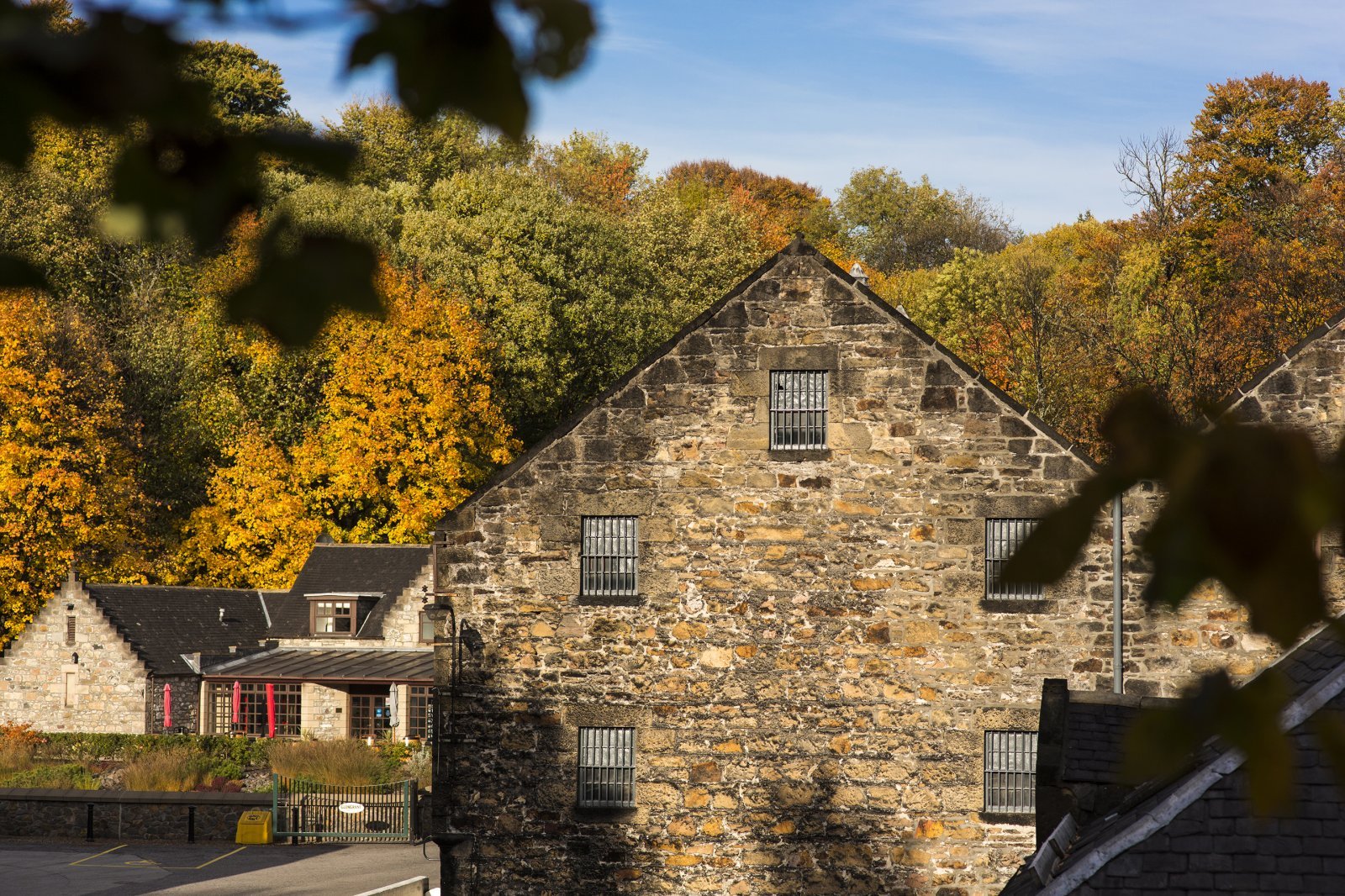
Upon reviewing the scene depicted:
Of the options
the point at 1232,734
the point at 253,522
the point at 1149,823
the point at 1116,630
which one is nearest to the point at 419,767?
the point at 253,522

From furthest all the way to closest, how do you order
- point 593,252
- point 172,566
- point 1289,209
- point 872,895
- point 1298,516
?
point 593,252
point 172,566
point 1289,209
point 872,895
point 1298,516

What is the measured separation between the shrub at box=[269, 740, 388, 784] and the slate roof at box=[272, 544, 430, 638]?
9.23 m

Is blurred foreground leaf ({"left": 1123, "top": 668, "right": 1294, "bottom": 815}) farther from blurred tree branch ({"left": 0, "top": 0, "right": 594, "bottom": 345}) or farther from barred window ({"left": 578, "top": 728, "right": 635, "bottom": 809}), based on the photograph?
barred window ({"left": 578, "top": 728, "right": 635, "bottom": 809})

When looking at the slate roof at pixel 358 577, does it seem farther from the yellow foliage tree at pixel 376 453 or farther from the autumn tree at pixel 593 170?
the autumn tree at pixel 593 170

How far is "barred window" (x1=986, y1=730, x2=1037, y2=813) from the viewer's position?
60.7 feet

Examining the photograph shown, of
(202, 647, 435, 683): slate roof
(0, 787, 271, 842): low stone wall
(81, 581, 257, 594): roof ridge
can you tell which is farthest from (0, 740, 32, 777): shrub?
(202, 647, 435, 683): slate roof

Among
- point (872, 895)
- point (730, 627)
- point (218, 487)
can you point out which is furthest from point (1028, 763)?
point (218, 487)

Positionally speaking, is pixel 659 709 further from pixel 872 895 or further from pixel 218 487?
pixel 218 487

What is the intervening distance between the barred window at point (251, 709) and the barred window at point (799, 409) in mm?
28990

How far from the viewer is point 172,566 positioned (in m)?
50.0

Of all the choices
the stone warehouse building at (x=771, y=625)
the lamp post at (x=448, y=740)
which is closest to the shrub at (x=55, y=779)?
the lamp post at (x=448, y=740)

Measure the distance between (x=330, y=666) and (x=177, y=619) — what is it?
18.1 feet

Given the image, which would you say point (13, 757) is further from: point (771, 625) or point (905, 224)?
point (905, 224)

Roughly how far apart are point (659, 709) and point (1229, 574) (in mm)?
17593
